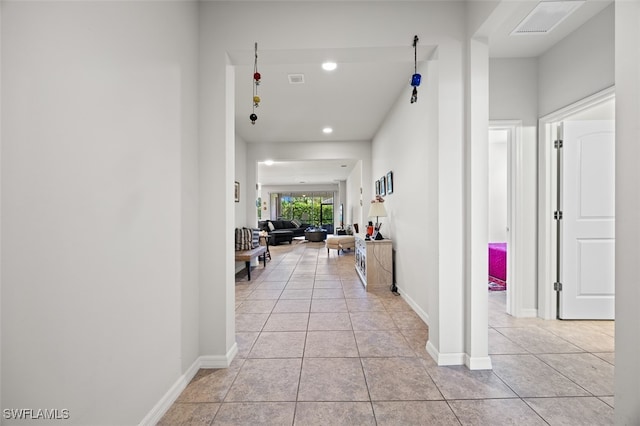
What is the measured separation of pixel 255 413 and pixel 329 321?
1.37 meters

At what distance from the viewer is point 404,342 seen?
2354 mm

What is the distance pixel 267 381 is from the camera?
6.00ft

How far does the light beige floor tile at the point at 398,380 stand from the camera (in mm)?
1671

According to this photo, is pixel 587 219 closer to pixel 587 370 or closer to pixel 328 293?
pixel 587 370

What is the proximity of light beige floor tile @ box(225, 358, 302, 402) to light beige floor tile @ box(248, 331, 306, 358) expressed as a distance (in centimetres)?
9

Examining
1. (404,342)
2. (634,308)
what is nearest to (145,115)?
(634,308)

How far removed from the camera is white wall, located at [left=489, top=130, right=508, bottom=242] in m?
5.85

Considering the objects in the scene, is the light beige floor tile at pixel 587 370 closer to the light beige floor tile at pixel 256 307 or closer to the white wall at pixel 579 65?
the white wall at pixel 579 65

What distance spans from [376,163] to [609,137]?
10.6ft

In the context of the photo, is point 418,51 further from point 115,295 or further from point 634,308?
point 115,295

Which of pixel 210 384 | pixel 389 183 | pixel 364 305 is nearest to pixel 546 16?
pixel 389 183

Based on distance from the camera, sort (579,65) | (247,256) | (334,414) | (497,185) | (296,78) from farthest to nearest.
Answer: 1. (497,185)
2. (247,256)
3. (296,78)
4. (579,65)
5. (334,414)

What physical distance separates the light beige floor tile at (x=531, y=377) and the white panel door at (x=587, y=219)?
120cm

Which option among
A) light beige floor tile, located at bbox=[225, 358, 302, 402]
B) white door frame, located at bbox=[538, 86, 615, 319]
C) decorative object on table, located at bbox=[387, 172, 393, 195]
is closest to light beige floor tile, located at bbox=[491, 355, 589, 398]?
white door frame, located at bbox=[538, 86, 615, 319]
